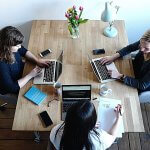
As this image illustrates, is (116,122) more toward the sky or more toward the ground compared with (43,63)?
more toward the ground

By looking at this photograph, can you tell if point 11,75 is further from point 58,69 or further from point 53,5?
point 53,5

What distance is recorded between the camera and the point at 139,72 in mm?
2414

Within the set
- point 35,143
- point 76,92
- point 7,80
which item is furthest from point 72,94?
point 35,143

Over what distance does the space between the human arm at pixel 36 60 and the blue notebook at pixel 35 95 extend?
0.27 meters

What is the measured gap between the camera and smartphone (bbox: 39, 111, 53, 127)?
1999mm

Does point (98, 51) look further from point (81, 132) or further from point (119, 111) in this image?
point (81, 132)

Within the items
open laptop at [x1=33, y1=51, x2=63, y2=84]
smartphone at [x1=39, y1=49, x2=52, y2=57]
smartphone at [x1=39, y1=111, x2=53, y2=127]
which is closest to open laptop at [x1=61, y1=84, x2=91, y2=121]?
smartphone at [x1=39, y1=111, x2=53, y2=127]

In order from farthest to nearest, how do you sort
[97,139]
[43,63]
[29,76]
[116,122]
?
[43,63] < [29,76] < [116,122] < [97,139]

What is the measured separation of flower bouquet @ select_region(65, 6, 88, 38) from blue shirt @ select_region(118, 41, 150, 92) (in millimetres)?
481

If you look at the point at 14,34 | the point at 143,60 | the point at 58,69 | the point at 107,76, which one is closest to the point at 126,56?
Result: the point at 143,60

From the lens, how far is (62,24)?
2740 mm

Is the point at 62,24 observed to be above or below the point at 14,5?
below

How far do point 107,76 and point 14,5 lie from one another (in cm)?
127

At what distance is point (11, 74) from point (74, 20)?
78 cm
